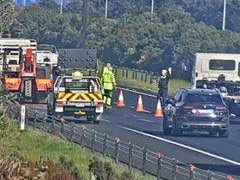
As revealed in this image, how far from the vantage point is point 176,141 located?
32.6 metres

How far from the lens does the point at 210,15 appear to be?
105 meters

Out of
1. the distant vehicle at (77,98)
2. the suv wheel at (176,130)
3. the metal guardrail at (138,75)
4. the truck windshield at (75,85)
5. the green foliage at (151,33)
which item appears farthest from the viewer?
the green foliage at (151,33)

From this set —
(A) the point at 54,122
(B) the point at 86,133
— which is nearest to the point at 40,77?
(A) the point at 54,122

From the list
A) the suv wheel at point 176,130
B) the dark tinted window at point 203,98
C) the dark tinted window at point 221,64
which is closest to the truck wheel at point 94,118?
the suv wheel at point 176,130

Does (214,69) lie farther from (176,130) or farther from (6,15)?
(6,15)

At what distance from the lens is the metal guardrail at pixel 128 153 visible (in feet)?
65.9

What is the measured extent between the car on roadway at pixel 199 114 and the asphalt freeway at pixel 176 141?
0.32 metres

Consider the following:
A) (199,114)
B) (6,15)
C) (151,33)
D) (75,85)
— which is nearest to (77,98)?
(75,85)

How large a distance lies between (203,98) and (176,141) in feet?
6.56

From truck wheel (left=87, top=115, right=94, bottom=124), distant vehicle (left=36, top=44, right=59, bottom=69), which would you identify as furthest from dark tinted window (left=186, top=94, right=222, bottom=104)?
distant vehicle (left=36, top=44, right=59, bottom=69)

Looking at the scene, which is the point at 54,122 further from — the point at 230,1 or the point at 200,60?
the point at 230,1

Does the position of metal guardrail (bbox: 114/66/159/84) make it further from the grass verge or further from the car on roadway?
the grass verge

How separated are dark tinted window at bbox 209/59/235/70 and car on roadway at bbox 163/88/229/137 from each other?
1500 centimetres

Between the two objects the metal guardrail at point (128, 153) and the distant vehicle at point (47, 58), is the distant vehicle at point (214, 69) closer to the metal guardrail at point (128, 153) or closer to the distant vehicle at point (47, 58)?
the distant vehicle at point (47, 58)
